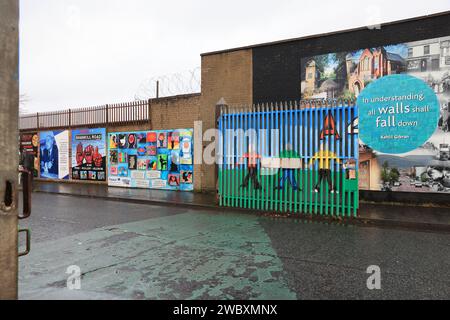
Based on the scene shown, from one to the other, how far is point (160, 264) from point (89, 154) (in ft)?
47.3

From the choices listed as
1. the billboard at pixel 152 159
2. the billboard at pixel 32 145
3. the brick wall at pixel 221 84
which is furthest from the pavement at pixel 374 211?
the billboard at pixel 32 145

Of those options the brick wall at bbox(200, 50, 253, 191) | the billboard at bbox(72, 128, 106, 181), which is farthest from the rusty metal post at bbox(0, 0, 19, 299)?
the billboard at bbox(72, 128, 106, 181)

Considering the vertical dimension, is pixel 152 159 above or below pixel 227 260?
above

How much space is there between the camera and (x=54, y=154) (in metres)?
19.2

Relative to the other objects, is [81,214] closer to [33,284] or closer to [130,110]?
[33,284]

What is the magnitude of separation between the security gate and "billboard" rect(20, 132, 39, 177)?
1476 cm

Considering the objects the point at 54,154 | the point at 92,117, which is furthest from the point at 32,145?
the point at 92,117

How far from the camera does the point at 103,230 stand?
711 cm

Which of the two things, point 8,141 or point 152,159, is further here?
point 152,159

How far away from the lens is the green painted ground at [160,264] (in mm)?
3838

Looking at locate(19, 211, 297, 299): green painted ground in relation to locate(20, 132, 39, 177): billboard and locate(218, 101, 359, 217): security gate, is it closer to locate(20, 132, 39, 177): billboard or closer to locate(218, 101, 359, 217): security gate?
locate(218, 101, 359, 217): security gate

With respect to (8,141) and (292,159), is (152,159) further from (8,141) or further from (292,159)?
(8,141)
